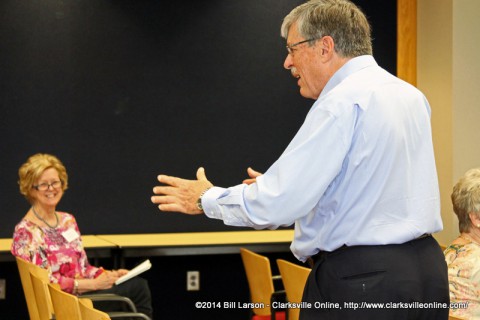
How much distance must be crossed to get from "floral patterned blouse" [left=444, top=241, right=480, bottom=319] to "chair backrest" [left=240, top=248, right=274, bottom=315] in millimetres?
1506

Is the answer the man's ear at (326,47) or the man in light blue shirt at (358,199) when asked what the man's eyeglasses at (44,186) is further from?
the man's ear at (326,47)

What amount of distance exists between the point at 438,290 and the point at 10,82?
448 centimetres

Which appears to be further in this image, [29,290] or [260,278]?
[260,278]

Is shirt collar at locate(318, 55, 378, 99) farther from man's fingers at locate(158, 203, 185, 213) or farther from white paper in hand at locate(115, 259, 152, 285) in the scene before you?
white paper in hand at locate(115, 259, 152, 285)

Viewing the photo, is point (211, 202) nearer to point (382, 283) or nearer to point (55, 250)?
point (382, 283)

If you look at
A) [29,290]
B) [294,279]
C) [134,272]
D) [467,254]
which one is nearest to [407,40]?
[294,279]

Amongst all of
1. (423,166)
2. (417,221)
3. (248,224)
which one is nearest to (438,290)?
(417,221)

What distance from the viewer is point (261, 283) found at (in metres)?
4.90

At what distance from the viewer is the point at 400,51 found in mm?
6461

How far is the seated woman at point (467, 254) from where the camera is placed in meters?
3.40

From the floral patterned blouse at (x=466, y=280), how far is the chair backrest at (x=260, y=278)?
1.51 metres

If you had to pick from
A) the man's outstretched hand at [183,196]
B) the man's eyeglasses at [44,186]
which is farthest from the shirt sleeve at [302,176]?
the man's eyeglasses at [44,186]

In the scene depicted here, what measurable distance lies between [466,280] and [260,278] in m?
1.72

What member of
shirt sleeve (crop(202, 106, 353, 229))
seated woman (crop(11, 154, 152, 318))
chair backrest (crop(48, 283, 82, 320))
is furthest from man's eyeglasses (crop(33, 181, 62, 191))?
shirt sleeve (crop(202, 106, 353, 229))
